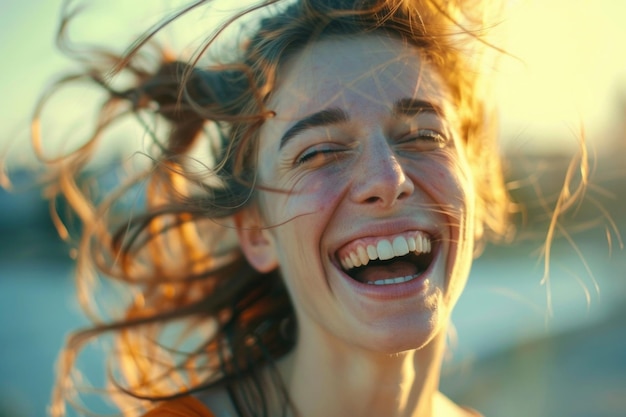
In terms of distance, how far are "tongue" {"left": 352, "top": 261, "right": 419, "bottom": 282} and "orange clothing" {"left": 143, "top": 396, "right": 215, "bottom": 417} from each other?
0.67m

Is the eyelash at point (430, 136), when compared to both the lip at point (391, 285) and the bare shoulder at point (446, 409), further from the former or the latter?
the bare shoulder at point (446, 409)

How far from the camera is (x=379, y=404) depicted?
244cm

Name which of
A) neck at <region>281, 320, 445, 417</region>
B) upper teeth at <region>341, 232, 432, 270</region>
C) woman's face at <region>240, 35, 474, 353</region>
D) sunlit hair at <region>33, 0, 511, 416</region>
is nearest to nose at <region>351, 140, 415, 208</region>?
woman's face at <region>240, 35, 474, 353</region>

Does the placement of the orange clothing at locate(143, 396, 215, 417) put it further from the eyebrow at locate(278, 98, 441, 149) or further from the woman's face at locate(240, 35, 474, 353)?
the eyebrow at locate(278, 98, 441, 149)

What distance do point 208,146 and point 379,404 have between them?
1.05m

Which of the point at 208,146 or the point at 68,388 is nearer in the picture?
the point at 208,146

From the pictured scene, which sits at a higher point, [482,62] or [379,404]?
[482,62]

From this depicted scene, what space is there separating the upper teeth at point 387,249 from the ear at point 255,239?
39 cm

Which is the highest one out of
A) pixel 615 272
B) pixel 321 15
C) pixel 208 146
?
pixel 321 15

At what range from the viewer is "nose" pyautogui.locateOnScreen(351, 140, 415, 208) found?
2.17 m

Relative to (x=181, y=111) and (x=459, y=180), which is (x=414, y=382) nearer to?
(x=459, y=180)

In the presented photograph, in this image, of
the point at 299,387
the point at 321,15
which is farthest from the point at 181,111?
the point at 299,387

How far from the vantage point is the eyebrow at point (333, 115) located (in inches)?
90.0

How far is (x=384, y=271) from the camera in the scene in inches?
94.3
